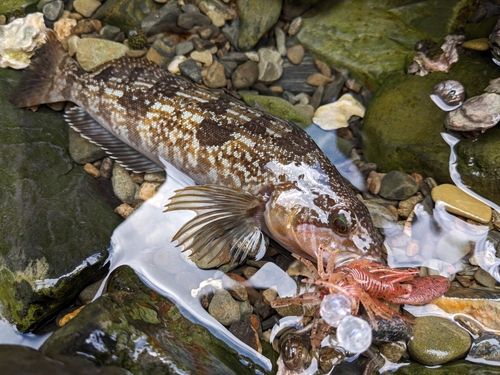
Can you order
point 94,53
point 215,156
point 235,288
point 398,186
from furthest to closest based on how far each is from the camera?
point 94,53 < point 398,186 < point 215,156 < point 235,288

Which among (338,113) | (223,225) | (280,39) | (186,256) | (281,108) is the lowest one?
(186,256)

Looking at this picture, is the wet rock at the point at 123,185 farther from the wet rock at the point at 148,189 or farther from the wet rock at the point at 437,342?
the wet rock at the point at 437,342

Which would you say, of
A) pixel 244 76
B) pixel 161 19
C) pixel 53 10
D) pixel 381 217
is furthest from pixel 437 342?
pixel 53 10

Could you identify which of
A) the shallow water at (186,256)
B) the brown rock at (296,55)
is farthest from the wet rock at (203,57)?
the shallow water at (186,256)

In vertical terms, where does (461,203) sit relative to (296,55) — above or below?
below

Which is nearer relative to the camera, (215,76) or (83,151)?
(83,151)

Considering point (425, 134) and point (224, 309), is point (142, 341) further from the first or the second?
point (425, 134)
